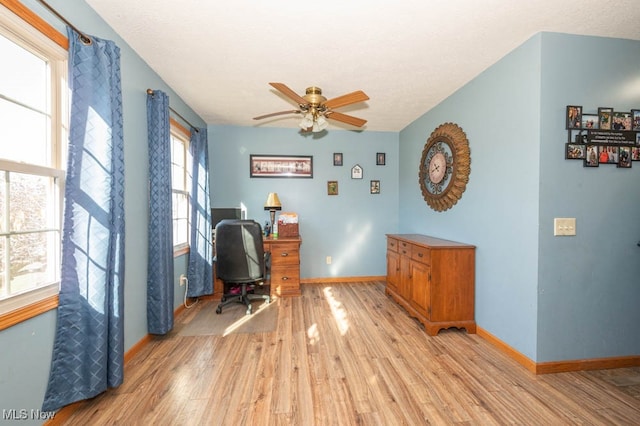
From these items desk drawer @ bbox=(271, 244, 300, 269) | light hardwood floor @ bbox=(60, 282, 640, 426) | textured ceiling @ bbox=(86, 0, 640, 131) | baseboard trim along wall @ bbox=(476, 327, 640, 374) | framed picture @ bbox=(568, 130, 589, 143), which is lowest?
light hardwood floor @ bbox=(60, 282, 640, 426)

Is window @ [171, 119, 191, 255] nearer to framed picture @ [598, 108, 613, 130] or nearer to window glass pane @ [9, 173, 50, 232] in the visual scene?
window glass pane @ [9, 173, 50, 232]

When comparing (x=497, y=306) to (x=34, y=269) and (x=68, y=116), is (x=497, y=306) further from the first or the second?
(x=68, y=116)

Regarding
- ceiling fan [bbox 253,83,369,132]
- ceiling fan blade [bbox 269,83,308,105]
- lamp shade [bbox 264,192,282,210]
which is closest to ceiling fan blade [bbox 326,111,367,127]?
ceiling fan [bbox 253,83,369,132]

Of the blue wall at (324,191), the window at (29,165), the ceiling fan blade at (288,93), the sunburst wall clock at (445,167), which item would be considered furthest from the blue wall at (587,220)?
the window at (29,165)

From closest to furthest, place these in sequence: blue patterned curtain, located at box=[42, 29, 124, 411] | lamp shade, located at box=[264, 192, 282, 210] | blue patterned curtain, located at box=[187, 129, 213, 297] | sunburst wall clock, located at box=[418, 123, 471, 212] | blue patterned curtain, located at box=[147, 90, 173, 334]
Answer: blue patterned curtain, located at box=[42, 29, 124, 411] < blue patterned curtain, located at box=[147, 90, 173, 334] < sunburst wall clock, located at box=[418, 123, 471, 212] < blue patterned curtain, located at box=[187, 129, 213, 297] < lamp shade, located at box=[264, 192, 282, 210]

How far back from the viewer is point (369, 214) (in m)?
4.27

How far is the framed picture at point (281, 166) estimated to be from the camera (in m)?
4.04

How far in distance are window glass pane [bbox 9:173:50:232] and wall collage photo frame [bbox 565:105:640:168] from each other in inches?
135

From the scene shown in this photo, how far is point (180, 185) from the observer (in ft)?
10.3

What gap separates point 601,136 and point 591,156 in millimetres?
166

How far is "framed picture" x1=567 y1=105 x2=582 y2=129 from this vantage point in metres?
1.88

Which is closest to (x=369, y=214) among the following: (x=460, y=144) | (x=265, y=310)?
(x=460, y=144)

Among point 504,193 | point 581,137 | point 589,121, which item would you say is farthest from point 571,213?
point 589,121

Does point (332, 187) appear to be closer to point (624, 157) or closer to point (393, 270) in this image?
point (393, 270)
